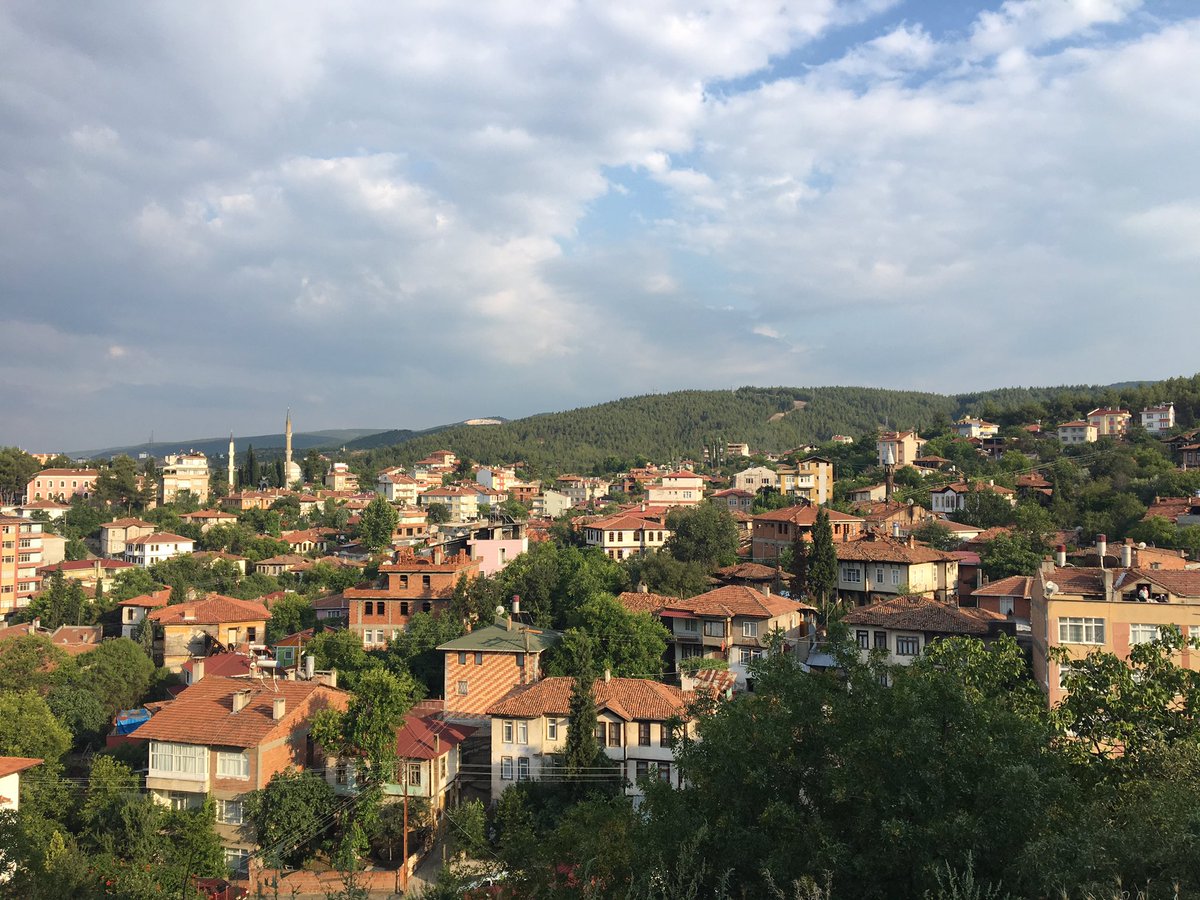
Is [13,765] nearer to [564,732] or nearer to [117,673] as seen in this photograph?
[117,673]

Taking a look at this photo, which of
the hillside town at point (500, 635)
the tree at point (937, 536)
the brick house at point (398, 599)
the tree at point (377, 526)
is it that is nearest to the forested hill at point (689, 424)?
the tree at point (377, 526)

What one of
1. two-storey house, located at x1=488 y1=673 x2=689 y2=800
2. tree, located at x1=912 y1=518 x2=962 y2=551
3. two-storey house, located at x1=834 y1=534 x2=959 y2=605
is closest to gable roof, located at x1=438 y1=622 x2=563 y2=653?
two-storey house, located at x1=488 y1=673 x2=689 y2=800

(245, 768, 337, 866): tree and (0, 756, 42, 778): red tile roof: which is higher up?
(0, 756, 42, 778): red tile roof

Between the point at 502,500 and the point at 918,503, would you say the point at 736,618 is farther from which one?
the point at 502,500

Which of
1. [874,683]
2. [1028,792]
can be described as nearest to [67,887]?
[874,683]

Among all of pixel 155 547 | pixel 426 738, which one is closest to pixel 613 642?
pixel 426 738

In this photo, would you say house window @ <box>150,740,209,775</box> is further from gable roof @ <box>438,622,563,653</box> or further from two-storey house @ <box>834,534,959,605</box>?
two-storey house @ <box>834,534,959,605</box>

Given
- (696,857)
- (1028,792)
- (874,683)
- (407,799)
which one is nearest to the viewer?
(1028,792)
